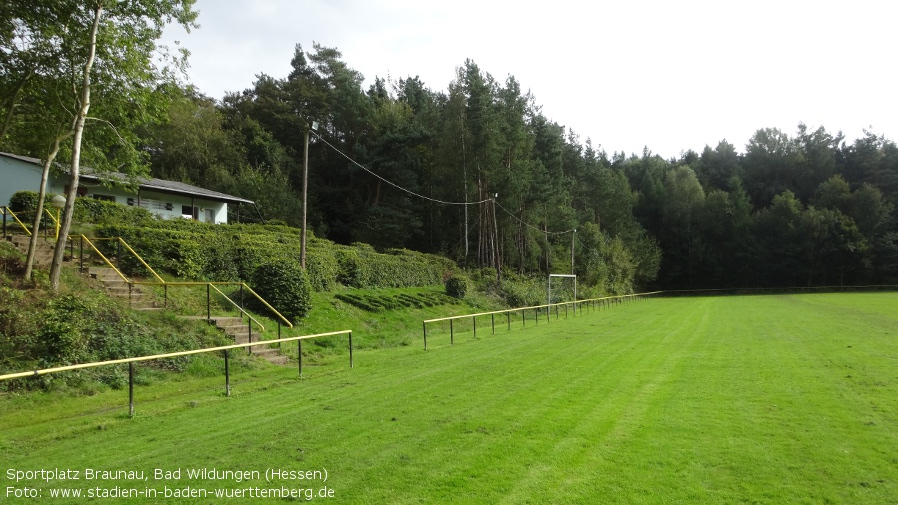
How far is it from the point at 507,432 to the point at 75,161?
11.8 m

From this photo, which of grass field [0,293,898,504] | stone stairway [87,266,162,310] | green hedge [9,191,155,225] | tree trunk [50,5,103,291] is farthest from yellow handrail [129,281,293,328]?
green hedge [9,191,155,225]

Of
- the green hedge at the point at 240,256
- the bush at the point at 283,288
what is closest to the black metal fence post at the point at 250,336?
the bush at the point at 283,288

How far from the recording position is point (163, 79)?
15102 mm

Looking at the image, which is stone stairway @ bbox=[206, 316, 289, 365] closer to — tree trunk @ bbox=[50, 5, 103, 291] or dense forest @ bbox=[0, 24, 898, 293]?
tree trunk @ bbox=[50, 5, 103, 291]

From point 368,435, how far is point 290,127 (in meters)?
54.3

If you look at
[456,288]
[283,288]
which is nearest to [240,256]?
[283,288]

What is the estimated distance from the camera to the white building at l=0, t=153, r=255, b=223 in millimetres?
24938

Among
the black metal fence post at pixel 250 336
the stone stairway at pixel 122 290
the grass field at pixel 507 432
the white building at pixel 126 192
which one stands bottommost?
the grass field at pixel 507 432

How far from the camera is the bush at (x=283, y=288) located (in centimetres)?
1655

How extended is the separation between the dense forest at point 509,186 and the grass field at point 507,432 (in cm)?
2263

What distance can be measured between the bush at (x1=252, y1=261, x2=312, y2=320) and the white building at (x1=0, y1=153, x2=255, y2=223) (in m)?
8.52

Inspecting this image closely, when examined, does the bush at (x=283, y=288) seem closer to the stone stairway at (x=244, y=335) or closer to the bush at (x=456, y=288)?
the stone stairway at (x=244, y=335)

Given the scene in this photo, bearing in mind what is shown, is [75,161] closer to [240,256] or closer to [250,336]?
[250,336]

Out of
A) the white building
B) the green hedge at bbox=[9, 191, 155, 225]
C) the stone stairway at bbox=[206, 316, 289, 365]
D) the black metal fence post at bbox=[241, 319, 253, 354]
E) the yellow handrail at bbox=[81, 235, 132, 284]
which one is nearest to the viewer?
the black metal fence post at bbox=[241, 319, 253, 354]
